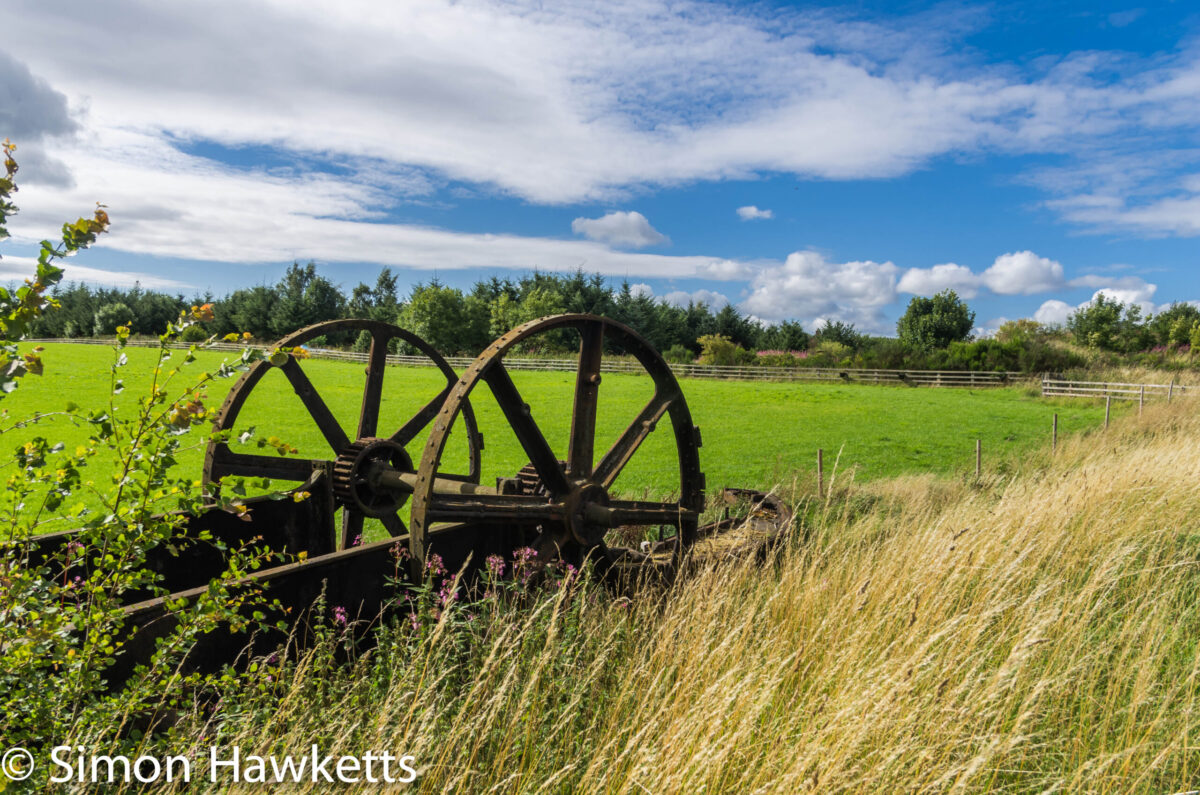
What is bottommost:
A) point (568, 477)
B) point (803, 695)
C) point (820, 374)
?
point (803, 695)

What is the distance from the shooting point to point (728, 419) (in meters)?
25.7

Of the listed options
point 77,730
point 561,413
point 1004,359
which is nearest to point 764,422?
point 561,413

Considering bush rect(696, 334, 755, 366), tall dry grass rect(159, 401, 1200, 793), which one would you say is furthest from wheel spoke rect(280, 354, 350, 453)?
bush rect(696, 334, 755, 366)

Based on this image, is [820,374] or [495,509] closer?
[495,509]

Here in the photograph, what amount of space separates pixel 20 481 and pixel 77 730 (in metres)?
0.85

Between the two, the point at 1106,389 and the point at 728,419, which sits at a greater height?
the point at 1106,389

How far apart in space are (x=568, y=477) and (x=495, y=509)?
729 millimetres

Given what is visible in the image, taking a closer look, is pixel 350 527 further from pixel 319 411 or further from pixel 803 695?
pixel 803 695

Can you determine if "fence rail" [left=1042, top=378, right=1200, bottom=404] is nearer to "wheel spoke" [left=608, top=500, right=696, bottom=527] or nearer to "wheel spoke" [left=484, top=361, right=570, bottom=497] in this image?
"wheel spoke" [left=608, top=500, right=696, bottom=527]

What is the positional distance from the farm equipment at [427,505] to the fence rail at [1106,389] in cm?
3099

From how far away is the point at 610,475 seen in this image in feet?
17.8
